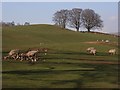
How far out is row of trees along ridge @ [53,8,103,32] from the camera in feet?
397

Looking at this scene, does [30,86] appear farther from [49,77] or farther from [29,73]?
[29,73]

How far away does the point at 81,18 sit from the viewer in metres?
122

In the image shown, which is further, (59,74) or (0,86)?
(59,74)

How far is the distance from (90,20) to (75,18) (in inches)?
219

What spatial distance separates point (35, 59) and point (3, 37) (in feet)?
108

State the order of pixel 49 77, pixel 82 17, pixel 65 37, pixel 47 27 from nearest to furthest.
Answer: pixel 49 77 < pixel 65 37 < pixel 47 27 < pixel 82 17

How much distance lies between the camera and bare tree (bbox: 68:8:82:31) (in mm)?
122375

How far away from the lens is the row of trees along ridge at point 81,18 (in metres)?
121

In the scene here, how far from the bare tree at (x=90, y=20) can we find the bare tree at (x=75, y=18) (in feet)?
6.17

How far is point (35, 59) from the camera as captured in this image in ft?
110

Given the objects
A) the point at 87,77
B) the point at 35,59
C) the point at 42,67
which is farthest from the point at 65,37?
the point at 87,77

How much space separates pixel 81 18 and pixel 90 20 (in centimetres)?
370

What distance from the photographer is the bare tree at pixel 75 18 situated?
401 feet

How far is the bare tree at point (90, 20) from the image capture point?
121m
